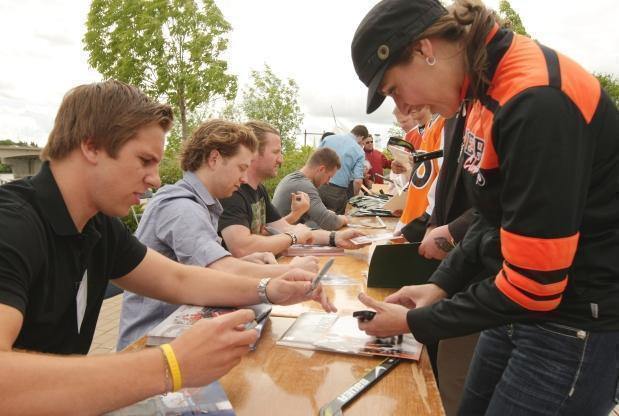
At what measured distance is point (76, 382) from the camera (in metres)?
0.88

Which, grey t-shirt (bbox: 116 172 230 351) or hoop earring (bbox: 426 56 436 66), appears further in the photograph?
grey t-shirt (bbox: 116 172 230 351)

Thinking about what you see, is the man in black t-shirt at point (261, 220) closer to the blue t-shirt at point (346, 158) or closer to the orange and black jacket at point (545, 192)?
the orange and black jacket at point (545, 192)

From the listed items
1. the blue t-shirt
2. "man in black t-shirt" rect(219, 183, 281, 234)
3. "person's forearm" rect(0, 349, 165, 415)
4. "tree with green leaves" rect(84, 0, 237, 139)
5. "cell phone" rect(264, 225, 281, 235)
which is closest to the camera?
"person's forearm" rect(0, 349, 165, 415)

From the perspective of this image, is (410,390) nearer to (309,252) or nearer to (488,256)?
(488,256)

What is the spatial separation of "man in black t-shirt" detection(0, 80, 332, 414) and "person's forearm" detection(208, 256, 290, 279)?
0.22m

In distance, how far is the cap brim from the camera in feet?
4.10

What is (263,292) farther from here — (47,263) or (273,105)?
(273,105)

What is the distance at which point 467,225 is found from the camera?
72.7 inches

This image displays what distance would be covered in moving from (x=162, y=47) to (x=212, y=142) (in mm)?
14562

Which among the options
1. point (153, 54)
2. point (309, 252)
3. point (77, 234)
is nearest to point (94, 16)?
point (153, 54)

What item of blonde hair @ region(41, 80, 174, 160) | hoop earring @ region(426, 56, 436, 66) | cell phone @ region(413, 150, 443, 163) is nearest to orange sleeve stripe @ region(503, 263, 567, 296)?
hoop earring @ region(426, 56, 436, 66)

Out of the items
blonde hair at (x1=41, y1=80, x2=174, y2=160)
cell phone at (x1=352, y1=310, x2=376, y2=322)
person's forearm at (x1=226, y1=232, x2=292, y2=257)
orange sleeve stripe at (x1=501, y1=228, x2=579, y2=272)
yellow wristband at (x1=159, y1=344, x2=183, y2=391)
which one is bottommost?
person's forearm at (x1=226, y1=232, x2=292, y2=257)

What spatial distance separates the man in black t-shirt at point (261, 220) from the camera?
9.17 feet

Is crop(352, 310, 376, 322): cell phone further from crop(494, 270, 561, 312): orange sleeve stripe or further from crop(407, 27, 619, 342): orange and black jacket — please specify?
crop(494, 270, 561, 312): orange sleeve stripe
